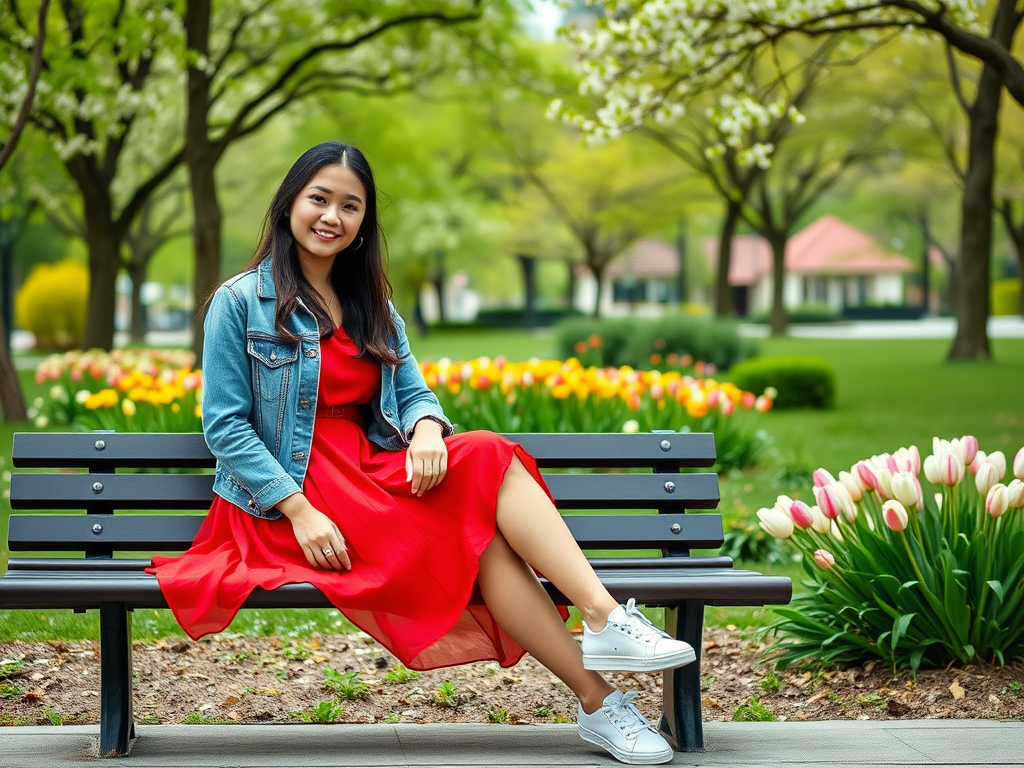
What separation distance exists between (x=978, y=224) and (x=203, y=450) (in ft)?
59.6

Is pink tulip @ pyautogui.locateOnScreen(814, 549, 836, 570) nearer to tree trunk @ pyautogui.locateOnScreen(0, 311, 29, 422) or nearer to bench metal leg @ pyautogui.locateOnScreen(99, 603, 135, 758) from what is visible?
bench metal leg @ pyautogui.locateOnScreen(99, 603, 135, 758)

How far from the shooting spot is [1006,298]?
5175 cm

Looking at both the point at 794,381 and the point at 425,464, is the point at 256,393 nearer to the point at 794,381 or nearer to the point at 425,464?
the point at 425,464

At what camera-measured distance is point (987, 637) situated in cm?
369

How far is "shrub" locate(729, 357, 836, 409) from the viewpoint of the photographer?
14312 millimetres

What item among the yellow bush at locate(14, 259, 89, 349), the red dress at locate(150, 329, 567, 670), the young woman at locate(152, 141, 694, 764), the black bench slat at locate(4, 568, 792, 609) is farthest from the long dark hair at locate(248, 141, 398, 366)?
the yellow bush at locate(14, 259, 89, 349)

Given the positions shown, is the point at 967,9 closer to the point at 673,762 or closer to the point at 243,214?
the point at 673,762

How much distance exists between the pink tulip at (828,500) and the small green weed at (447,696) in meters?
1.30

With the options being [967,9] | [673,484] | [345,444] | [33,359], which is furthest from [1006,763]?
[33,359]

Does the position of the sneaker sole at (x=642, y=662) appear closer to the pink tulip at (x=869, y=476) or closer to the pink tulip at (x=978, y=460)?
the pink tulip at (x=869, y=476)

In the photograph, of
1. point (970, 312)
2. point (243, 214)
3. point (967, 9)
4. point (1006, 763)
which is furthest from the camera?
point (243, 214)

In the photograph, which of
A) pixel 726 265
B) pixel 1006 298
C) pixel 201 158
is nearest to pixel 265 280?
pixel 201 158

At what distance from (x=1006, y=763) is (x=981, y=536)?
2.78ft

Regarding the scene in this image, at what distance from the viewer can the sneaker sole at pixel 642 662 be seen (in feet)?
9.40
